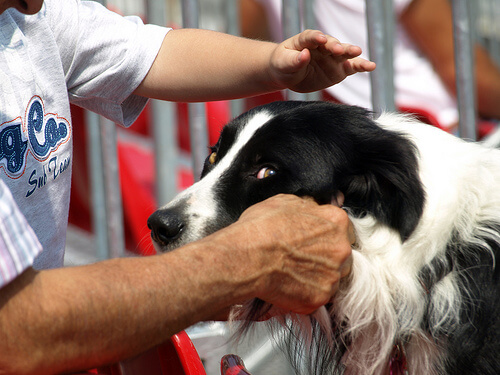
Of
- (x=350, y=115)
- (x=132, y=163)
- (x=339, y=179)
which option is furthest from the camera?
(x=132, y=163)

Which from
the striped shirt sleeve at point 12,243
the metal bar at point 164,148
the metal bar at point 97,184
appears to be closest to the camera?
the striped shirt sleeve at point 12,243

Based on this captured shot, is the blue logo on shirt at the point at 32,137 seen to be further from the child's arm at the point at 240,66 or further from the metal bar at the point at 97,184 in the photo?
the metal bar at the point at 97,184

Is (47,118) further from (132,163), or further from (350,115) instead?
(132,163)

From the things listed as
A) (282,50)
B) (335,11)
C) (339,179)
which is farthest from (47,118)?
(335,11)

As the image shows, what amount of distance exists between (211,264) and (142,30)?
968 millimetres

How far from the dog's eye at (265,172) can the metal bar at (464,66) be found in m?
1.20

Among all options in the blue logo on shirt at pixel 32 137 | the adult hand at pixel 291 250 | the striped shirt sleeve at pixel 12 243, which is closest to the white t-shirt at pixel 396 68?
the blue logo on shirt at pixel 32 137

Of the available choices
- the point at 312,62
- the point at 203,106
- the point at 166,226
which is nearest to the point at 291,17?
the point at 203,106

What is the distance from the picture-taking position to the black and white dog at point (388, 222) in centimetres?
131

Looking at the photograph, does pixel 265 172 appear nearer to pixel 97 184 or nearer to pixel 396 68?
pixel 97 184

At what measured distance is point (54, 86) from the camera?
58.7 inches

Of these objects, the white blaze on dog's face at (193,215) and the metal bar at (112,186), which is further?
the metal bar at (112,186)

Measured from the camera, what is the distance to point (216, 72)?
1.69 m

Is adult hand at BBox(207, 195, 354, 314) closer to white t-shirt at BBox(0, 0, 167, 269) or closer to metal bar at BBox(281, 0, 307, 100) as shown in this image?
white t-shirt at BBox(0, 0, 167, 269)
